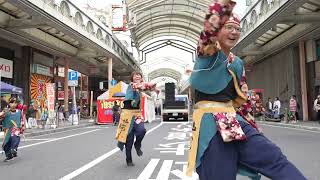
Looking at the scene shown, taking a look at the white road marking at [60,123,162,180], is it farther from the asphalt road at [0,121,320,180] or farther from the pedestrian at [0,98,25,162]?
the pedestrian at [0,98,25,162]

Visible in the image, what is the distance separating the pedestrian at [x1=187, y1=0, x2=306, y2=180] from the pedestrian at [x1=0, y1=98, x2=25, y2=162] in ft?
26.7

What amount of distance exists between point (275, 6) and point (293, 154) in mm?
11810

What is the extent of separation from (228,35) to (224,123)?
0.67 meters

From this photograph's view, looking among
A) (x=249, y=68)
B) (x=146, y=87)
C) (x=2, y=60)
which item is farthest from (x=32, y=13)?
(x=249, y=68)

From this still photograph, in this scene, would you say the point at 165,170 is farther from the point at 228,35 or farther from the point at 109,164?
the point at 228,35

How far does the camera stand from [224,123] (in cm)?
348

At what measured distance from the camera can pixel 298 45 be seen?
99.6ft

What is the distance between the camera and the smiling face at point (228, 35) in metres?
3.52

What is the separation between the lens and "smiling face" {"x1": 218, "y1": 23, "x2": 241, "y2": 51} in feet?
11.6

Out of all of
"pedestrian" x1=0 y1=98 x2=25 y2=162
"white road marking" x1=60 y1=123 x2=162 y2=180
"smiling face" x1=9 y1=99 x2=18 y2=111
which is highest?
"smiling face" x1=9 y1=99 x2=18 y2=111

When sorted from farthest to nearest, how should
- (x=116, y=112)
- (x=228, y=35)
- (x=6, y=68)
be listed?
(x=116, y=112), (x=6, y=68), (x=228, y=35)

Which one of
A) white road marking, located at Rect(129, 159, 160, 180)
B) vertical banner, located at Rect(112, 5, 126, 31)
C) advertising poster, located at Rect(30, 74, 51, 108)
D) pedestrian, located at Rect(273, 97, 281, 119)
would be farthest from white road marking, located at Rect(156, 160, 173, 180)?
vertical banner, located at Rect(112, 5, 126, 31)

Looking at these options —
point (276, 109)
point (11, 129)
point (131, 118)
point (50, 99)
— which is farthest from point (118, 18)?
point (131, 118)

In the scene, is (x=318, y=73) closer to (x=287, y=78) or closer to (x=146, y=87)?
(x=287, y=78)
